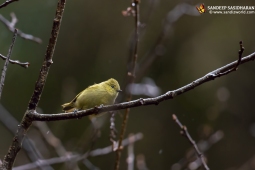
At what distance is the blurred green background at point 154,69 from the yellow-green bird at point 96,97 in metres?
3.39

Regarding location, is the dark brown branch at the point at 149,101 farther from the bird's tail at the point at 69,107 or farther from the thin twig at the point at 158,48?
the thin twig at the point at 158,48

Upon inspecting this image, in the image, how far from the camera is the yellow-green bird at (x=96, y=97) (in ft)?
6.13

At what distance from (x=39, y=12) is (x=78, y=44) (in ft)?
2.43

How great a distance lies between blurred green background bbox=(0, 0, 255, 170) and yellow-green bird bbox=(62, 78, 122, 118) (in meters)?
3.39

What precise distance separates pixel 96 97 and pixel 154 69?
400 cm

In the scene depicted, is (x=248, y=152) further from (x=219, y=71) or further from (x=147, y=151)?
(x=219, y=71)

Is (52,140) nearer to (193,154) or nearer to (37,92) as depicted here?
(193,154)

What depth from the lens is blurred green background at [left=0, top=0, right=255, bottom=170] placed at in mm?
5559

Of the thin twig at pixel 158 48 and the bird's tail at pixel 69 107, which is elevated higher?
the thin twig at pixel 158 48

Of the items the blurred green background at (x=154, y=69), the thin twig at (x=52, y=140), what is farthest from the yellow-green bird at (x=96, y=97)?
the blurred green background at (x=154, y=69)

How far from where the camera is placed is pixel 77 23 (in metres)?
5.96

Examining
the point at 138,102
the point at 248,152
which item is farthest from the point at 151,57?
the point at 248,152

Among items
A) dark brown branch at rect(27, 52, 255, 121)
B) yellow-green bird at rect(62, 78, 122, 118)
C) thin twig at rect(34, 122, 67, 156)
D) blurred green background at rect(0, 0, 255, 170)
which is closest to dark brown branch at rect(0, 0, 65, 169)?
dark brown branch at rect(27, 52, 255, 121)

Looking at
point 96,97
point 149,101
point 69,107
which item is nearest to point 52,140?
point 69,107
